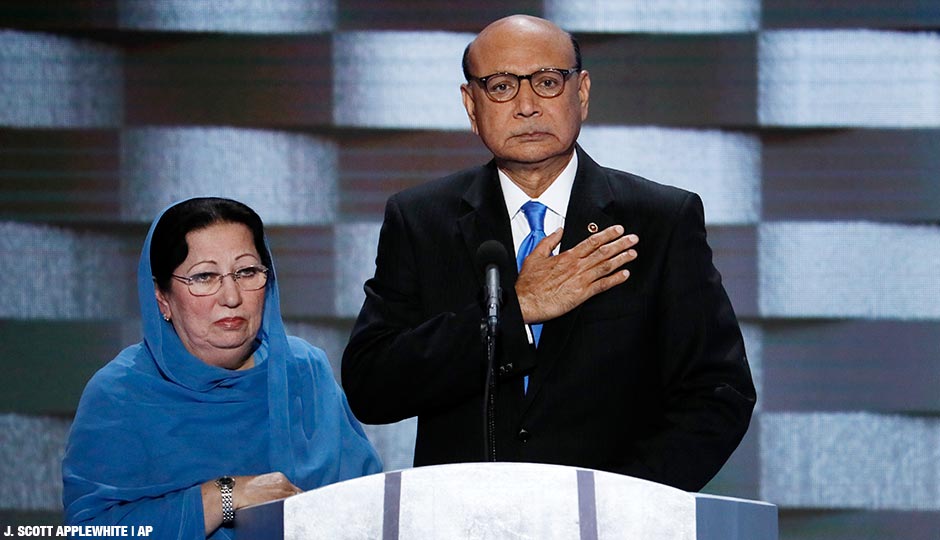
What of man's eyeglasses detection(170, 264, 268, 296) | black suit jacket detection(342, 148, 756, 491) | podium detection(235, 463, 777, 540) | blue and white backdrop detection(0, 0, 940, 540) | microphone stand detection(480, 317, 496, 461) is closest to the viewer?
podium detection(235, 463, 777, 540)

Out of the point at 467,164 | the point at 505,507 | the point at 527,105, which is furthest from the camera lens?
the point at 467,164

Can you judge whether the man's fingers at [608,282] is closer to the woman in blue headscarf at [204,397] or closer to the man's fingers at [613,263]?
the man's fingers at [613,263]

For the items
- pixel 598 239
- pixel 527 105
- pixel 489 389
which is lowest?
pixel 489 389

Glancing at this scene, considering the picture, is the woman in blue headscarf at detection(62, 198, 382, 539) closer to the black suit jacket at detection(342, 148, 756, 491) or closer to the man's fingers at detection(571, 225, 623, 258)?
the black suit jacket at detection(342, 148, 756, 491)

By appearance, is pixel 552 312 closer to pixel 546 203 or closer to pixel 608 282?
pixel 608 282

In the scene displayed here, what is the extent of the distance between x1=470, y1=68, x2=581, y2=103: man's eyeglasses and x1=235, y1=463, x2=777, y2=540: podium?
0.95 meters

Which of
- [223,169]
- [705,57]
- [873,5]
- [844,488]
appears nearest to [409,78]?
[223,169]

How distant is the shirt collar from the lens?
7.47 ft

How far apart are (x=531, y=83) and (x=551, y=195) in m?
0.21

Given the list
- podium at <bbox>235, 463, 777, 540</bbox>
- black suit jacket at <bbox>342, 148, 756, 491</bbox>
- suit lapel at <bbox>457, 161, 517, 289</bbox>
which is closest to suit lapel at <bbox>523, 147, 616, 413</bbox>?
black suit jacket at <bbox>342, 148, 756, 491</bbox>

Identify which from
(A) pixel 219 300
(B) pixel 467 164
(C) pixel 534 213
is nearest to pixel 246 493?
(A) pixel 219 300

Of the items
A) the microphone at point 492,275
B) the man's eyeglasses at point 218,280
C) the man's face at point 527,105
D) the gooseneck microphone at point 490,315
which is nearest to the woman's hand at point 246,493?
the man's eyeglasses at point 218,280

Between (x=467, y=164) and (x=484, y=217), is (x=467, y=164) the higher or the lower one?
the higher one

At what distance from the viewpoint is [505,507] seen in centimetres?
142
